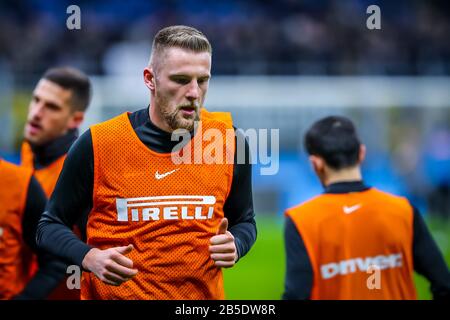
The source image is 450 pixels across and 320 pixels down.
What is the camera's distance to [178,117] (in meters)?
3.72

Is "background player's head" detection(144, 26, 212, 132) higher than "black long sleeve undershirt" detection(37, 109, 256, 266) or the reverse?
higher

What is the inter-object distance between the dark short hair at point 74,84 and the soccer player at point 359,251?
6.67 feet

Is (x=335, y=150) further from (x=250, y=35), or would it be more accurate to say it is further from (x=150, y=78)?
(x=250, y=35)

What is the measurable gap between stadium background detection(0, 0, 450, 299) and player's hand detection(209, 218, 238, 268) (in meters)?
11.1

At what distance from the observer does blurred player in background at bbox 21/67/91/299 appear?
213 inches

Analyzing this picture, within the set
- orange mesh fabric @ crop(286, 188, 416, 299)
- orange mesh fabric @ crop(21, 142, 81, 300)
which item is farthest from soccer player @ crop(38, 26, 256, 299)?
orange mesh fabric @ crop(21, 142, 81, 300)

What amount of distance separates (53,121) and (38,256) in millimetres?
1269

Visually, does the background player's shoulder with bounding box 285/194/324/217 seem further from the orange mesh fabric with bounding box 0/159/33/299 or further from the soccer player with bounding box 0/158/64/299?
the orange mesh fabric with bounding box 0/159/33/299

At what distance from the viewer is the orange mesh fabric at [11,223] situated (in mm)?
4617

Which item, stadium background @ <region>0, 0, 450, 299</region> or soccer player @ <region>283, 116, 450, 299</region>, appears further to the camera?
stadium background @ <region>0, 0, 450, 299</region>

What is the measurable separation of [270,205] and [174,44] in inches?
533

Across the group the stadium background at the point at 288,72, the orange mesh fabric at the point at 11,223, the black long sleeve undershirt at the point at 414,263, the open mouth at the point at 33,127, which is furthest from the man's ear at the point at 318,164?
the stadium background at the point at 288,72

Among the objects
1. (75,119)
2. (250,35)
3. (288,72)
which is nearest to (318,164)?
(75,119)
